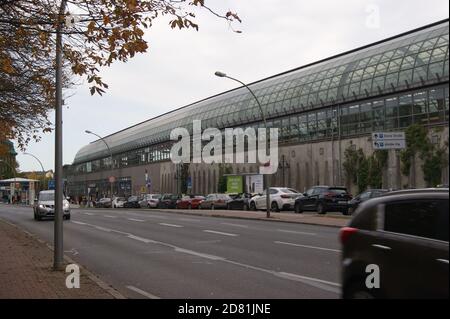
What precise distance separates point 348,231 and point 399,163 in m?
35.6

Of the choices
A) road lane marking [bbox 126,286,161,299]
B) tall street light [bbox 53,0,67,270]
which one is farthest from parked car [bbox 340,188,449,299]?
tall street light [bbox 53,0,67,270]

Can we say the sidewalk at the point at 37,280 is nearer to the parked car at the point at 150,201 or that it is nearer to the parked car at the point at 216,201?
the parked car at the point at 216,201

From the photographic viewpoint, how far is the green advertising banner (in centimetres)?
4908

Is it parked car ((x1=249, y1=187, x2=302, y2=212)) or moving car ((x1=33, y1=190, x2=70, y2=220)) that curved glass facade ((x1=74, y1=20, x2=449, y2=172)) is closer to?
parked car ((x1=249, y1=187, x2=302, y2=212))

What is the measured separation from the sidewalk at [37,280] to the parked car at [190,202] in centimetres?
3382

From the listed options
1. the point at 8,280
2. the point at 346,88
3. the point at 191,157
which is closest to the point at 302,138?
the point at 346,88

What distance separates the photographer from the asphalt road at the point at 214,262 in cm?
889

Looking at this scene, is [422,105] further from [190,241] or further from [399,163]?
[190,241]

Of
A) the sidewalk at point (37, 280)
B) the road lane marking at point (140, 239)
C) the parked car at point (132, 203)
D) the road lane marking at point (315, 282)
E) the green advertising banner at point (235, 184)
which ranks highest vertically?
the green advertising banner at point (235, 184)

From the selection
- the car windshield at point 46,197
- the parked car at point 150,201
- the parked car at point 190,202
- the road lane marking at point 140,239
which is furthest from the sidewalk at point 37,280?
the parked car at point 150,201

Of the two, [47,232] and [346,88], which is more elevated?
[346,88]

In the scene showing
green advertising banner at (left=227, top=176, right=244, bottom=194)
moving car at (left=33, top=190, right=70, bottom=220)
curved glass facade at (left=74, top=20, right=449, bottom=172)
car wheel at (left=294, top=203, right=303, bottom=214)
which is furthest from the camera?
green advertising banner at (left=227, top=176, right=244, bottom=194)

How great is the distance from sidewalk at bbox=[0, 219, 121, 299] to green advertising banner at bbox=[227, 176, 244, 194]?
35.3 m

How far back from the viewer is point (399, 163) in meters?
39.7
